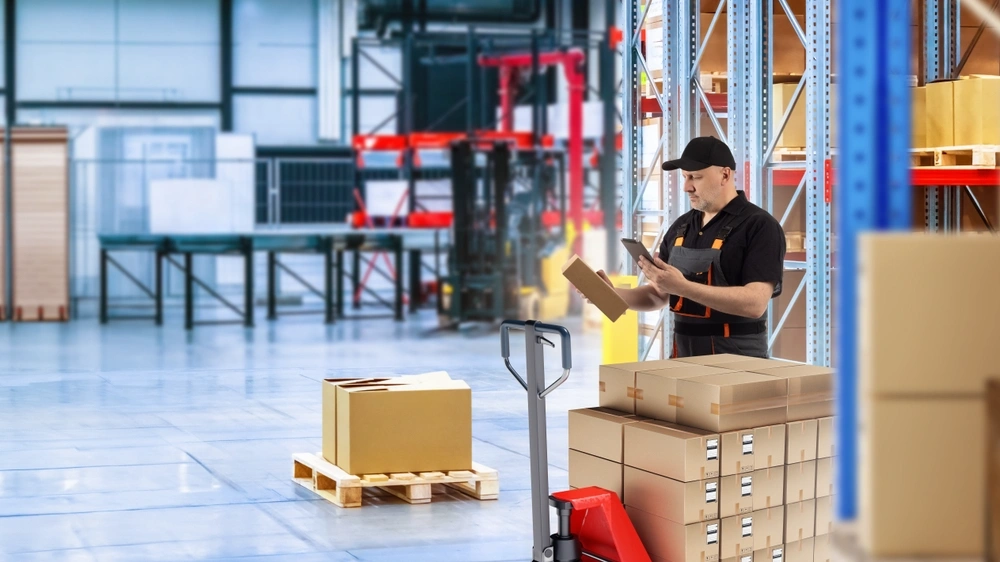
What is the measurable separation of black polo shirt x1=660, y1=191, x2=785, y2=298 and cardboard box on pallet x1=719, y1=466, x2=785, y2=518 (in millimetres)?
1091

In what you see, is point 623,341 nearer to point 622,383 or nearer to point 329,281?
point 622,383

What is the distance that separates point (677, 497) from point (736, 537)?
34 cm

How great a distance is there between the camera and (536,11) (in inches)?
810

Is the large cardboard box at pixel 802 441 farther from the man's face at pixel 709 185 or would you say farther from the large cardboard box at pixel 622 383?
the man's face at pixel 709 185

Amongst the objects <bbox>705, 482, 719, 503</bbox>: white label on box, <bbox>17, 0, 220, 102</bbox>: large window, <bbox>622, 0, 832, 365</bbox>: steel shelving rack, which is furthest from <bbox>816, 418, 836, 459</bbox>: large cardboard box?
<bbox>17, 0, 220, 102</bbox>: large window

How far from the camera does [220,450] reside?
822 cm

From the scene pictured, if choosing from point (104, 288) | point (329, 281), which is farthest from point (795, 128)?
point (104, 288)

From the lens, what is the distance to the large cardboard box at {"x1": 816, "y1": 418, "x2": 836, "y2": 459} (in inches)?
184

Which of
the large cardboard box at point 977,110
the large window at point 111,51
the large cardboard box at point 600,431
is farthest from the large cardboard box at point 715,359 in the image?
the large window at point 111,51

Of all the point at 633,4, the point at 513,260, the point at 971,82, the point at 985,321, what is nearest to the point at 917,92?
the point at 971,82

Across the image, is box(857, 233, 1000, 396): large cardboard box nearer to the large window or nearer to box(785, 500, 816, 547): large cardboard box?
box(785, 500, 816, 547): large cardboard box

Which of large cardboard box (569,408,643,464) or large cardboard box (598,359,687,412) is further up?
large cardboard box (598,359,687,412)

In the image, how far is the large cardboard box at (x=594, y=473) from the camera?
15.1 ft

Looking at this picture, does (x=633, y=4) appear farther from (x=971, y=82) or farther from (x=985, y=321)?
(x=985, y=321)
